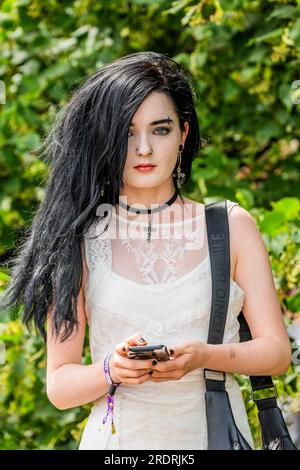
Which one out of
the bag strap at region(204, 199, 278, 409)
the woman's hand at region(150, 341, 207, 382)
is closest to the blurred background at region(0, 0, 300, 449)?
the bag strap at region(204, 199, 278, 409)

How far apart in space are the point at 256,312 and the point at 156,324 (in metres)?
0.22

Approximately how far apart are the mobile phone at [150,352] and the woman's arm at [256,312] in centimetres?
19

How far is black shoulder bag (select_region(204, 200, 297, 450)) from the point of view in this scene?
2004 mm

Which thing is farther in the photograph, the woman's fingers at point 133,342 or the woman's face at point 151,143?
the woman's face at point 151,143

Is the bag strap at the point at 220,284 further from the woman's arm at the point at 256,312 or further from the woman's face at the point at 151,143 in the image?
the woman's face at the point at 151,143

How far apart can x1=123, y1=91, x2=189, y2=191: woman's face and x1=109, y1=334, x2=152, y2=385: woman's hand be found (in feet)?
1.37

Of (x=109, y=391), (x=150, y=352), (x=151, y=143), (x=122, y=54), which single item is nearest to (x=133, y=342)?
(x=150, y=352)

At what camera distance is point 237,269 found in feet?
6.97

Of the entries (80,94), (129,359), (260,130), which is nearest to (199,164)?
(260,130)

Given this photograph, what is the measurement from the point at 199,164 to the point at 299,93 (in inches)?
36.1

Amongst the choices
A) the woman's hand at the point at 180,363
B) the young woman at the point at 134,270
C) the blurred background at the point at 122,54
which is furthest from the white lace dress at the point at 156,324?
the blurred background at the point at 122,54

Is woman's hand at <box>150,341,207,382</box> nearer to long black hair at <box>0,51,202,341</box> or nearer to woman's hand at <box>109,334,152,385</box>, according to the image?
woman's hand at <box>109,334,152,385</box>

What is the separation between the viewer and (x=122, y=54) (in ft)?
12.9

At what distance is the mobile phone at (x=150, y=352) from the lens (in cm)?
185
